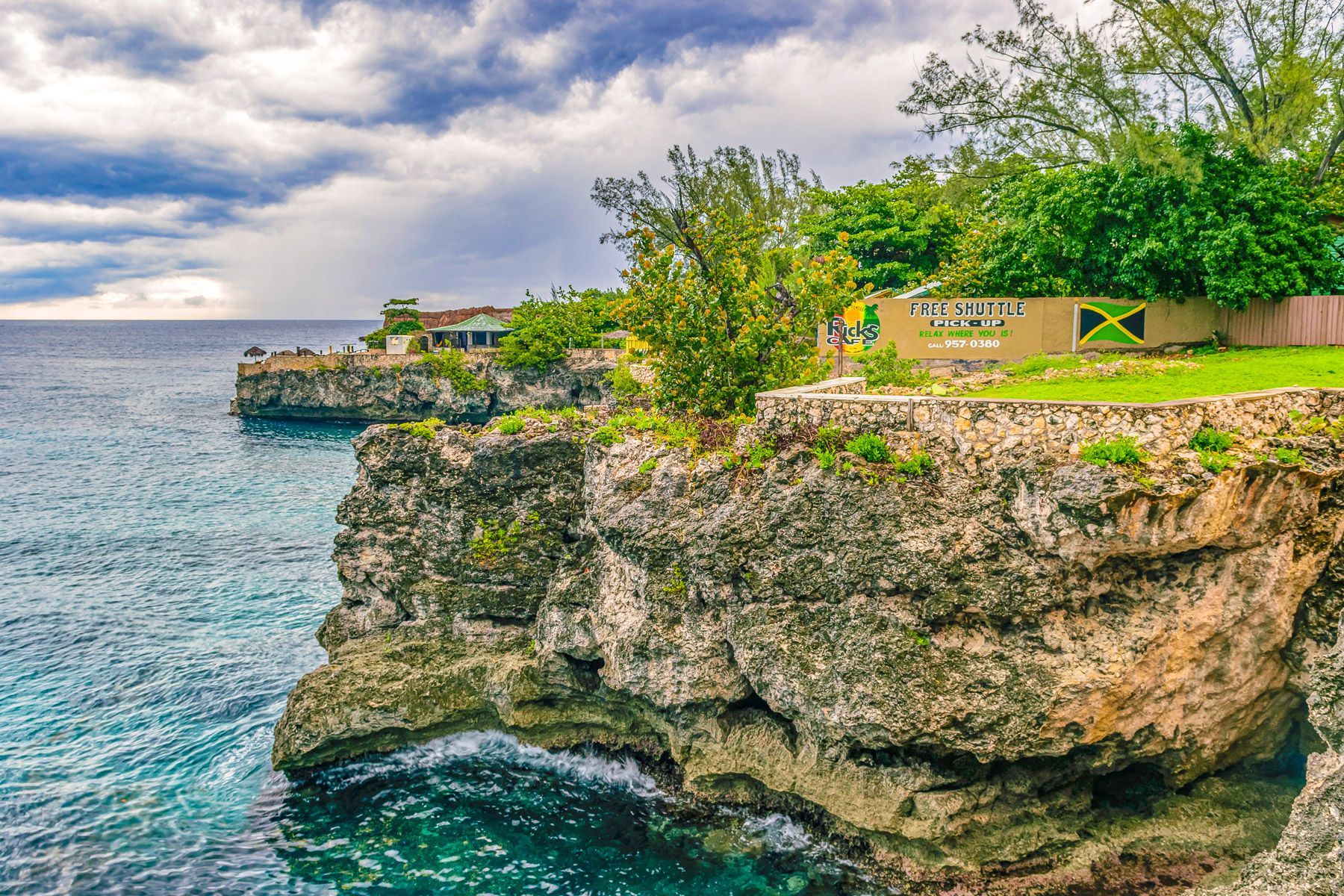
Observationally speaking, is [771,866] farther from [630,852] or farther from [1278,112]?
[1278,112]

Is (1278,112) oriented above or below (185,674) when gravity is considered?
above

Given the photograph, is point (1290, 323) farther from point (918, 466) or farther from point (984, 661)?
point (984, 661)

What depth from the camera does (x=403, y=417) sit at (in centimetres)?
6475

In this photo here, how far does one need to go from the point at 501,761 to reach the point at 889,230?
110 feet

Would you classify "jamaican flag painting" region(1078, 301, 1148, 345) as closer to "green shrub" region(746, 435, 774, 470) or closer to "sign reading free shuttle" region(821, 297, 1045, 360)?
"sign reading free shuttle" region(821, 297, 1045, 360)

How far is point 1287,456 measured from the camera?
40.4 feet

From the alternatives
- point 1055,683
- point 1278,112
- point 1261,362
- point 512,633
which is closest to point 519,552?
point 512,633

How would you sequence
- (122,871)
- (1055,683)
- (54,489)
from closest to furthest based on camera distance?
(1055,683), (122,871), (54,489)

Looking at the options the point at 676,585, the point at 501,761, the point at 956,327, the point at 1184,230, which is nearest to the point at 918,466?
the point at 676,585

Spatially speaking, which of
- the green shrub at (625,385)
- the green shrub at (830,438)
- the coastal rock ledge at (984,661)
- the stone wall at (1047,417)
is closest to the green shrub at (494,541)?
the coastal rock ledge at (984,661)

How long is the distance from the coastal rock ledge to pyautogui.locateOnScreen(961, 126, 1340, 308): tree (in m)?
10.6

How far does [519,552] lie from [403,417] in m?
49.1

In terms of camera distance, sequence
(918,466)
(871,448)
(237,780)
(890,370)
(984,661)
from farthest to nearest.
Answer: (890,370) < (237,780) < (871,448) < (918,466) < (984,661)

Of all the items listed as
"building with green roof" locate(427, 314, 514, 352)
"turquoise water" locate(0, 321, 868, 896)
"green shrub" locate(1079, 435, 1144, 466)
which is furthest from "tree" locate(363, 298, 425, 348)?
"green shrub" locate(1079, 435, 1144, 466)
